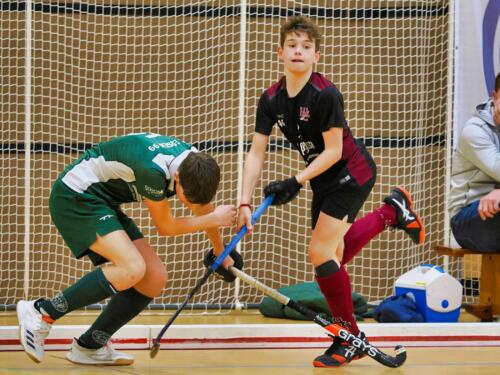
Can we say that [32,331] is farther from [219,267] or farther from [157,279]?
[219,267]

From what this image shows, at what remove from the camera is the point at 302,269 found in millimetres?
5266

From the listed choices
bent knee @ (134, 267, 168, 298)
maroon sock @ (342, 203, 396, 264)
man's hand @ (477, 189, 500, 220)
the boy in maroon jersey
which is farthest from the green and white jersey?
man's hand @ (477, 189, 500, 220)

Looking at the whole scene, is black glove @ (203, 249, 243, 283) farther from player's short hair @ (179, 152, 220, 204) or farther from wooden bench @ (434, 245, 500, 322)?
wooden bench @ (434, 245, 500, 322)

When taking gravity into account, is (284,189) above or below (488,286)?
above

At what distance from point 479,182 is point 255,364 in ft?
5.61

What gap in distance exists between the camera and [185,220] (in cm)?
321

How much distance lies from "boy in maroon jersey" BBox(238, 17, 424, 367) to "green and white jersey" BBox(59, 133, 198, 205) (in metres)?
0.39

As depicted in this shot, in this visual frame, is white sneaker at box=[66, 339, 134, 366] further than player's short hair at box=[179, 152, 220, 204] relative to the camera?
Yes

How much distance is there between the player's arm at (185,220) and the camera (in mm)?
3170

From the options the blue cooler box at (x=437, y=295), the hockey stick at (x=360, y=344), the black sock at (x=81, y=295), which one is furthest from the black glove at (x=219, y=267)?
the blue cooler box at (x=437, y=295)

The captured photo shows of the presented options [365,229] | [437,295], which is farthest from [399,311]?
[365,229]

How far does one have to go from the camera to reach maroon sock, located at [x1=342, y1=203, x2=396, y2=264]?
395cm

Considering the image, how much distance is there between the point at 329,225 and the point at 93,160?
3.02 feet

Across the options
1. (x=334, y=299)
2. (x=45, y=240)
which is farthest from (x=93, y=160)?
(x=45, y=240)
